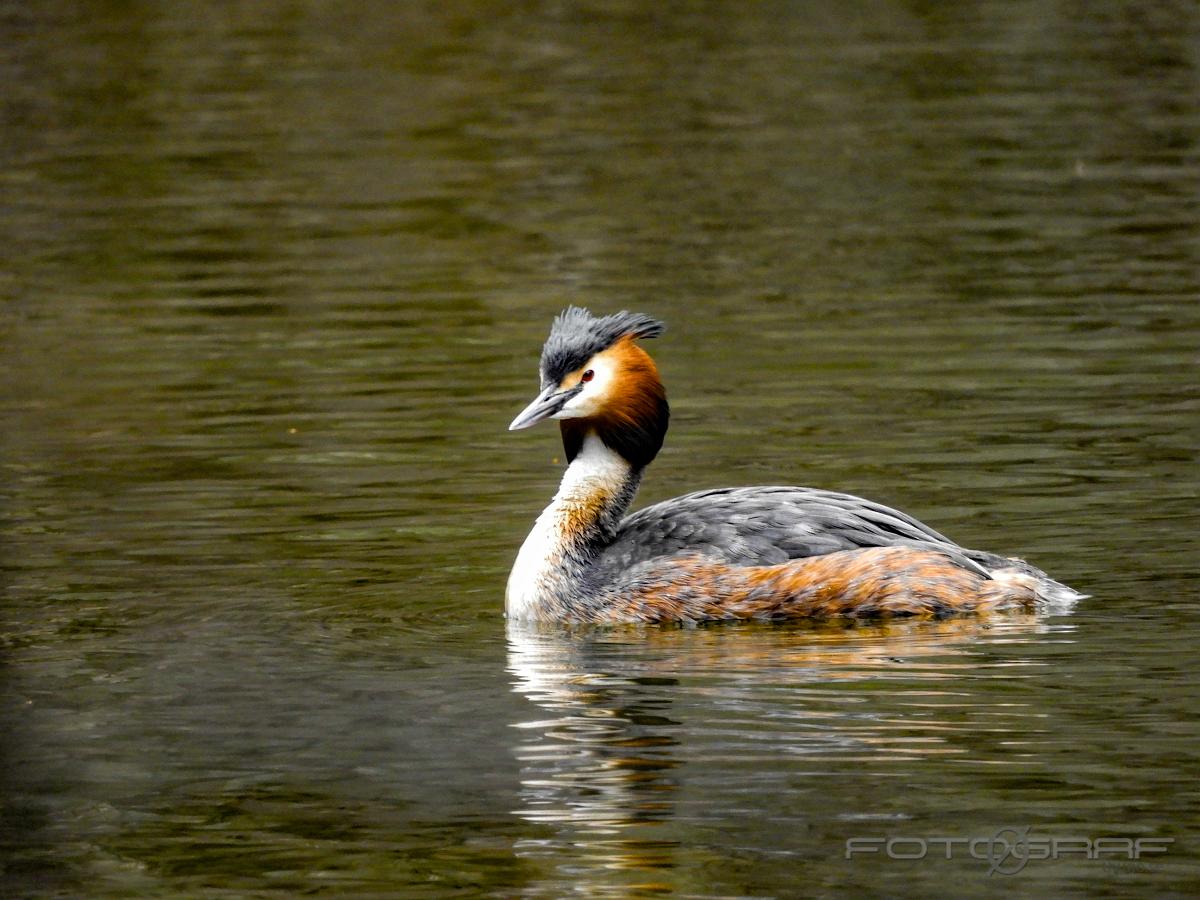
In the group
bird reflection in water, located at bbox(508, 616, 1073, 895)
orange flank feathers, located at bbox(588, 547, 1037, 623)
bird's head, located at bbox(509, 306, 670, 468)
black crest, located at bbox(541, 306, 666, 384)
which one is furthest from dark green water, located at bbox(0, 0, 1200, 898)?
black crest, located at bbox(541, 306, 666, 384)

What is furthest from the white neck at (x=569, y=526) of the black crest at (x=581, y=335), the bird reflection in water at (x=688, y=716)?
the black crest at (x=581, y=335)

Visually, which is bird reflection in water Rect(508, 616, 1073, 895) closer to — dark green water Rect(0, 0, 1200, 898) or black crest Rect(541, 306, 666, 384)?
dark green water Rect(0, 0, 1200, 898)

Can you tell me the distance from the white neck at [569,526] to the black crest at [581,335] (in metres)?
0.40

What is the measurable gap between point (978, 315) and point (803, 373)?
209 centimetres

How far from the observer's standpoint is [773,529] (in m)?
10.0

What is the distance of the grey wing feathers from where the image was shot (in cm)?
991

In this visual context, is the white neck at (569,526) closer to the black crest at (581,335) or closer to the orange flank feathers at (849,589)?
the black crest at (581,335)

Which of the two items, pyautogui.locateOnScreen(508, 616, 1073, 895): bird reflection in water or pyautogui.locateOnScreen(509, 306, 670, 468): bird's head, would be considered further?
pyautogui.locateOnScreen(509, 306, 670, 468): bird's head

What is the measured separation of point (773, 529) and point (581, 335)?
3.81 ft

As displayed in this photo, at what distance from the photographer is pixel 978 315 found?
16391 mm
